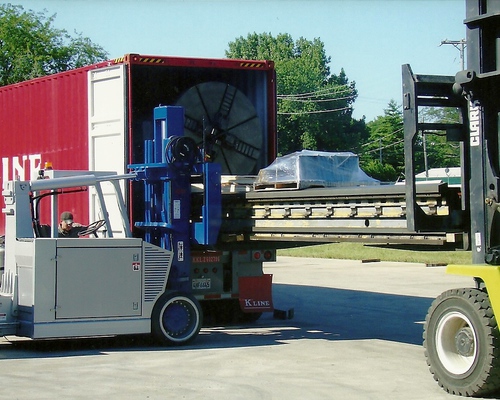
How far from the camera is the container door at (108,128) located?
12.8m

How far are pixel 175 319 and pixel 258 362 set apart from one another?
1750 mm

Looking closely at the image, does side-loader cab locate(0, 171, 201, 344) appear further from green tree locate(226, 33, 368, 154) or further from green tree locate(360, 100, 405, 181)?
green tree locate(226, 33, 368, 154)

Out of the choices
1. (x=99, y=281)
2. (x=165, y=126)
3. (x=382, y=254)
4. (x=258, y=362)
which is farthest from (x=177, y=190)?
(x=382, y=254)

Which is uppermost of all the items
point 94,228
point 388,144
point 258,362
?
point 388,144

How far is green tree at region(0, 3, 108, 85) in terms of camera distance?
1508 inches

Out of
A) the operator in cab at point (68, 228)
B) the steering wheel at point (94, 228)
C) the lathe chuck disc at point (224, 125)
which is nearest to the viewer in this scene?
the steering wheel at point (94, 228)

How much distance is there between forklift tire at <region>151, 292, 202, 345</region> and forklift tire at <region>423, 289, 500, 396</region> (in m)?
3.84

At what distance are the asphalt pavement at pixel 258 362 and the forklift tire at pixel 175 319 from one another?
8.0 inches

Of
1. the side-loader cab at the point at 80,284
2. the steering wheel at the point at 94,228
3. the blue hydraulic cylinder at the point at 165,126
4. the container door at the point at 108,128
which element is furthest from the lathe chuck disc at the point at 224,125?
the side-loader cab at the point at 80,284

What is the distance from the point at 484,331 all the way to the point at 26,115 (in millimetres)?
9918

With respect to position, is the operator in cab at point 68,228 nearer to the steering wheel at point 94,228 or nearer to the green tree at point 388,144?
the steering wheel at point 94,228

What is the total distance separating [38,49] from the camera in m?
38.9

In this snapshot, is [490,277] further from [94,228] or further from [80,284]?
[94,228]

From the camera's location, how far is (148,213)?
1222 cm
